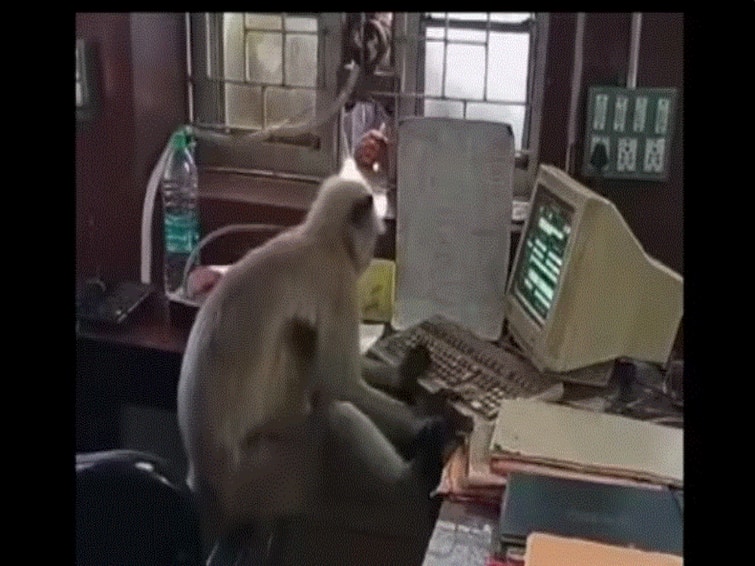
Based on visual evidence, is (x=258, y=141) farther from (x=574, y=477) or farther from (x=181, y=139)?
(x=574, y=477)

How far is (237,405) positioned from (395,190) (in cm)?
30

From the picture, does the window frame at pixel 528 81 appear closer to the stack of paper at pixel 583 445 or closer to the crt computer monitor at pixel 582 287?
the crt computer monitor at pixel 582 287

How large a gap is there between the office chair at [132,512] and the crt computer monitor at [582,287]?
17.6 inches

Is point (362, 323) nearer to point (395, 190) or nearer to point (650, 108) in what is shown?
point (395, 190)

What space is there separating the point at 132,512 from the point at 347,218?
0.37 metres

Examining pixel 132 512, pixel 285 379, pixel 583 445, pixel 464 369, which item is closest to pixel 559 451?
pixel 583 445

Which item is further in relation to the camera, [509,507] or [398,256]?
[398,256]

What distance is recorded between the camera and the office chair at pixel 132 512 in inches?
39.4

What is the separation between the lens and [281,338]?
3.90 ft

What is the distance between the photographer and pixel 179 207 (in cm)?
106

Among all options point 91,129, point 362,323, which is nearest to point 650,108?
point 362,323

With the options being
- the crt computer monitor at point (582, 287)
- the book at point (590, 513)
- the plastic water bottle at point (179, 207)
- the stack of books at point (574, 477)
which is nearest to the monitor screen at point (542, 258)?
the crt computer monitor at point (582, 287)
